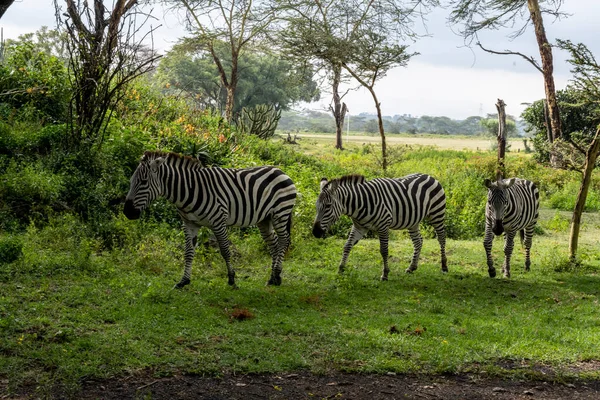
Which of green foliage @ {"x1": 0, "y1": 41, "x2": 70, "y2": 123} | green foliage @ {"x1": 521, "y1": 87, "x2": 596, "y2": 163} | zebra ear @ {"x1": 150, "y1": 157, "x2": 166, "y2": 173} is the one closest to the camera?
zebra ear @ {"x1": 150, "y1": 157, "x2": 166, "y2": 173}

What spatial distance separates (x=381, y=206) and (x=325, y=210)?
113 centimetres

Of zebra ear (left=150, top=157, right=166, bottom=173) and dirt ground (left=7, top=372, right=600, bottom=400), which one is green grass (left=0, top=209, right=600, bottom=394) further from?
zebra ear (left=150, top=157, right=166, bottom=173)

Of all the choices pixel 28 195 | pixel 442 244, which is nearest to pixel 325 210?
pixel 442 244

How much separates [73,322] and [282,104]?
2331 inches

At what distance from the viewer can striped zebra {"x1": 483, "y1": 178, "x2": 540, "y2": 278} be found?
1020 centimetres

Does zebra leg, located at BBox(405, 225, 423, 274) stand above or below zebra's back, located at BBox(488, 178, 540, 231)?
below

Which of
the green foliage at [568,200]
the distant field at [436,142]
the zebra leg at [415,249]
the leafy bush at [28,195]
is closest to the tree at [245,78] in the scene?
the distant field at [436,142]

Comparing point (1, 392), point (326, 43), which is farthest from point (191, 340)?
point (326, 43)

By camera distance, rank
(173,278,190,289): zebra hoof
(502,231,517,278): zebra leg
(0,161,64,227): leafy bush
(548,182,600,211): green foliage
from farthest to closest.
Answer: (548,182,600,211): green foliage < (0,161,64,227): leafy bush < (502,231,517,278): zebra leg < (173,278,190,289): zebra hoof

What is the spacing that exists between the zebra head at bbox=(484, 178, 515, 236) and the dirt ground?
4052 mm

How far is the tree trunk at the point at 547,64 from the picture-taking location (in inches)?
963

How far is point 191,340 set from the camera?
21.5 feet

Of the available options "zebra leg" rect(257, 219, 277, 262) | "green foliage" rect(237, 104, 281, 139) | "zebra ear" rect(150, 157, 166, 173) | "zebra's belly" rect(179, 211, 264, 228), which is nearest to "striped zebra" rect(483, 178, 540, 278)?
"zebra leg" rect(257, 219, 277, 262)

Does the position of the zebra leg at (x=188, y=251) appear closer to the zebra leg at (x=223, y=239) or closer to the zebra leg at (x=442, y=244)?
the zebra leg at (x=223, y=239)
